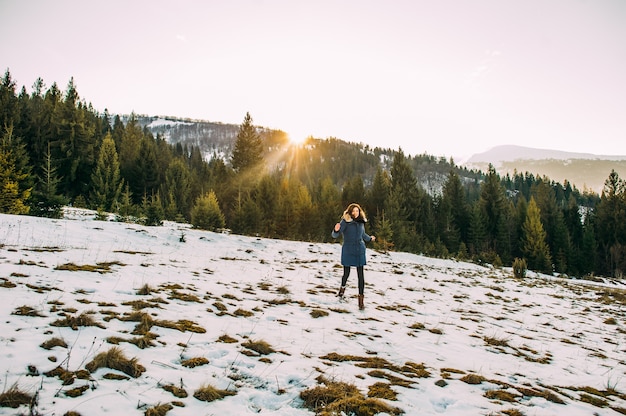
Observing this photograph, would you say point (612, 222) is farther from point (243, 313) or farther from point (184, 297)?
point (184, 297)

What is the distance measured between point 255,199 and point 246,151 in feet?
21.5

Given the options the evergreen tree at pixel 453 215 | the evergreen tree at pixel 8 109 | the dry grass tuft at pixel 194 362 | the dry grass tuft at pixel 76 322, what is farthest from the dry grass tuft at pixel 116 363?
the evergreen tree at pixel 453 215

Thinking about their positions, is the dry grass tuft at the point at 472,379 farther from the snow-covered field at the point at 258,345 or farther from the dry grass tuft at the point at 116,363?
the dry grass tuft at the point at 116,363

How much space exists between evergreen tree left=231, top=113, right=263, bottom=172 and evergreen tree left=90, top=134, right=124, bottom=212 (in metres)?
13.9

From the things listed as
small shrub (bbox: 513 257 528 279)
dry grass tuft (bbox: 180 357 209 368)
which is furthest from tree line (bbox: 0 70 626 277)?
dry grass tuft (bbox: 180 357 209 368)

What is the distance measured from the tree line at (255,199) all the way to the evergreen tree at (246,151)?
13 cm

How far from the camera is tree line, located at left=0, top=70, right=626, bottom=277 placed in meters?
27.9

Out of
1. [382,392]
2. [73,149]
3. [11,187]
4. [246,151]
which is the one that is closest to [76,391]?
[382,392]

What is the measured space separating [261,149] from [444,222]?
127ft

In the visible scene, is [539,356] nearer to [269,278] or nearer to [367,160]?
[269,278]

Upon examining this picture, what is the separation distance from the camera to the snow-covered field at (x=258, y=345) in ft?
11.3

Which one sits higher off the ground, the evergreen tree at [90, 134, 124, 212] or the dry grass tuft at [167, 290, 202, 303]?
the evergreen tree at [90, 134, 124, 212]

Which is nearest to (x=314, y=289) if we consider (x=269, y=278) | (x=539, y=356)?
(x=269, y=278)

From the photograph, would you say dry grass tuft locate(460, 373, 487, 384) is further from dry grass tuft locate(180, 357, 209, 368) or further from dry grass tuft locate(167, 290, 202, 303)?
dry grass tuft locate(167, 290, 202, 303)
